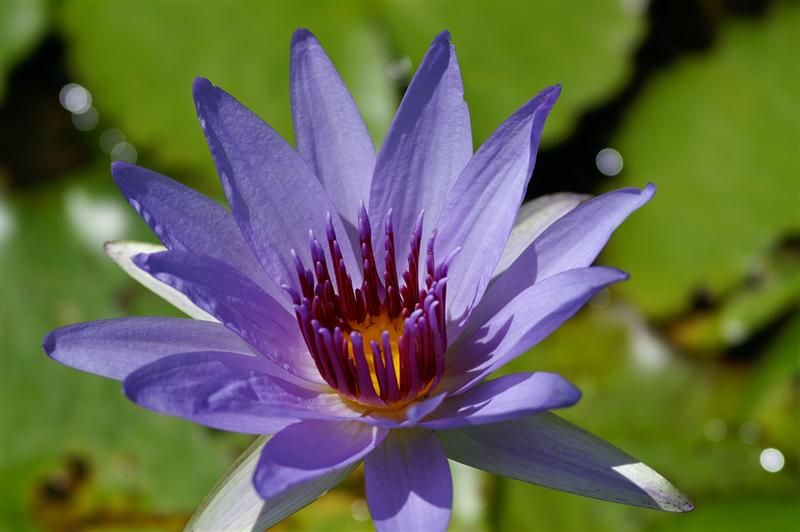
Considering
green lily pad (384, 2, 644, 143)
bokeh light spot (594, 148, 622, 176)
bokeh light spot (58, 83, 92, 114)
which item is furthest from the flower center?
bokeh light spot (58, 83, 92, 114)

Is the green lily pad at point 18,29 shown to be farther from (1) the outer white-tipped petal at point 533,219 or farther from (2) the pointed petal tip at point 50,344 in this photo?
(1) the outer white-tipped petal at point 533,219

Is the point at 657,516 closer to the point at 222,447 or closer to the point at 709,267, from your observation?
the point at 709,267

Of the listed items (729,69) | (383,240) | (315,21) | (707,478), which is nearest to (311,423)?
(383,240)

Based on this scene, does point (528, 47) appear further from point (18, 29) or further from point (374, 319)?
point (18, 29)

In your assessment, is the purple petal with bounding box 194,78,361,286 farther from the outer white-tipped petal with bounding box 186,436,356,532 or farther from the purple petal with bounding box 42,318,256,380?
the outer white-tipped petal with bounding box 186,436,356,532

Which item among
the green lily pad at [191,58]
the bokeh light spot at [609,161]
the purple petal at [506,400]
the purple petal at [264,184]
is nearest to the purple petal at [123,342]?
the purple petal at [264,184]

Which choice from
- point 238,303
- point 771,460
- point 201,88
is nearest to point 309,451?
point 238,303
